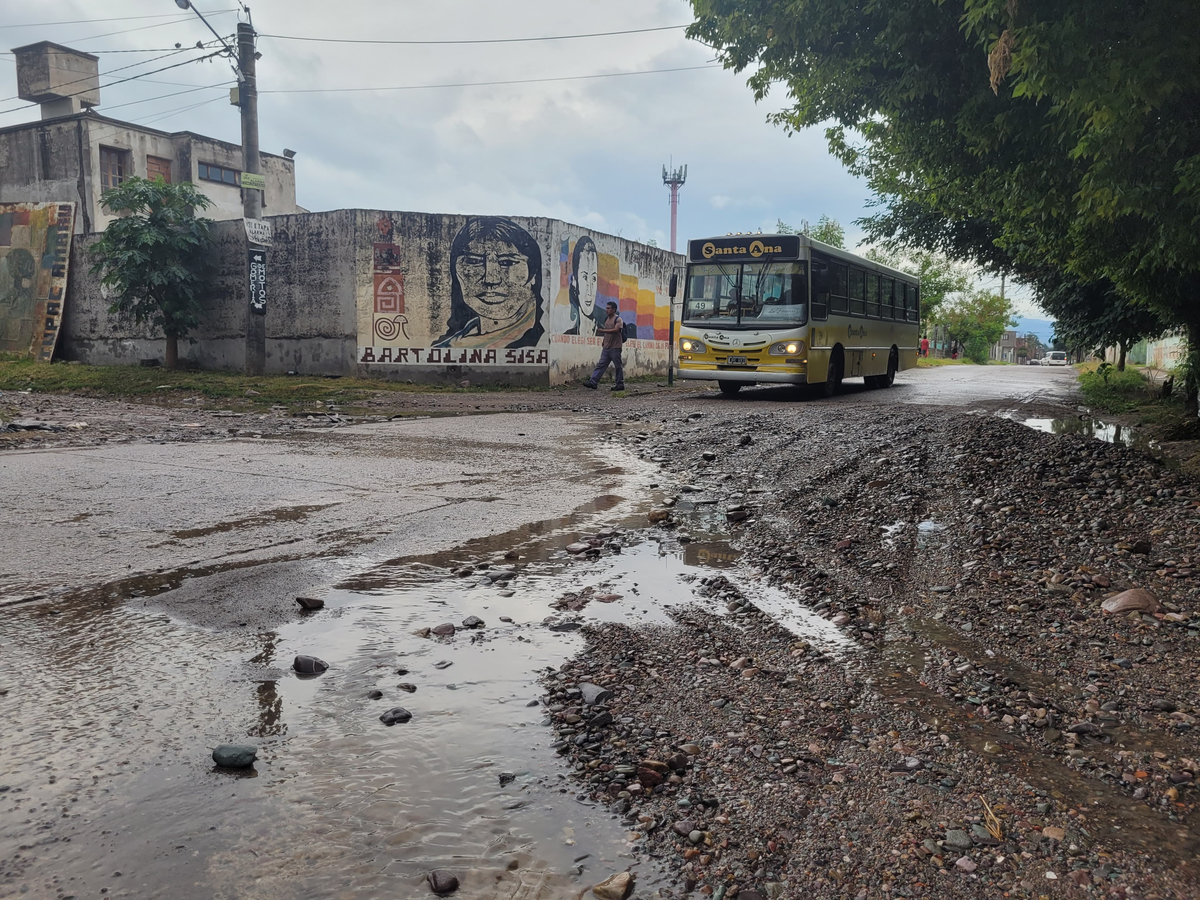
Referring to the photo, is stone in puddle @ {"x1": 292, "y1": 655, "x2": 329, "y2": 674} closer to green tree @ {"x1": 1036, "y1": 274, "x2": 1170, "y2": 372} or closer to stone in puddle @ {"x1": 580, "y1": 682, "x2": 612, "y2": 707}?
stone in puddle @ {"x1": 580, "y1": 682, "x2": 612, "y2": 707}

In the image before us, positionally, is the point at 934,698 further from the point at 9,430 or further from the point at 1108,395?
the point at 1108,395

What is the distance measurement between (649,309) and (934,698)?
24.7m

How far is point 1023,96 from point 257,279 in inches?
745

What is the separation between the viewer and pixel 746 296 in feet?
53.9

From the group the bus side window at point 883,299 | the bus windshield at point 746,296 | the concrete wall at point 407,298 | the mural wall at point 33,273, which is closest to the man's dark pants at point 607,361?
the bus windshield at point 746,296

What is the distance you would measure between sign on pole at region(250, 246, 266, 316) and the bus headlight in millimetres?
12884

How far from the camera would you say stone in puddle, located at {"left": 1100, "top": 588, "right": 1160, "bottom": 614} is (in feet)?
12.7

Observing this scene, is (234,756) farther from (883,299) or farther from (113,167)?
(113,167)

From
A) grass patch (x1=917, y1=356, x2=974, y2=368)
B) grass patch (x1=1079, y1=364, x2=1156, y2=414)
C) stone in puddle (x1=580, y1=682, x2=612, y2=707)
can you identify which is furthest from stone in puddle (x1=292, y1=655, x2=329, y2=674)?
grass patch (x1=917, y1=356, x2=974, y2=368)

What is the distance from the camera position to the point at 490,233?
21375 millimetres

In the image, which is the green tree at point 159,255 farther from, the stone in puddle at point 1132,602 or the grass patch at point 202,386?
the stone in puddle at point 1132,602

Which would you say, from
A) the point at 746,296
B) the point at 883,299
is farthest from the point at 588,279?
the point at 746,296

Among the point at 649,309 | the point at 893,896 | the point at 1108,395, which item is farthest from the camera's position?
the point at 649,309

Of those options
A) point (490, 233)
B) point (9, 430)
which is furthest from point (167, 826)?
point (490, 233)
